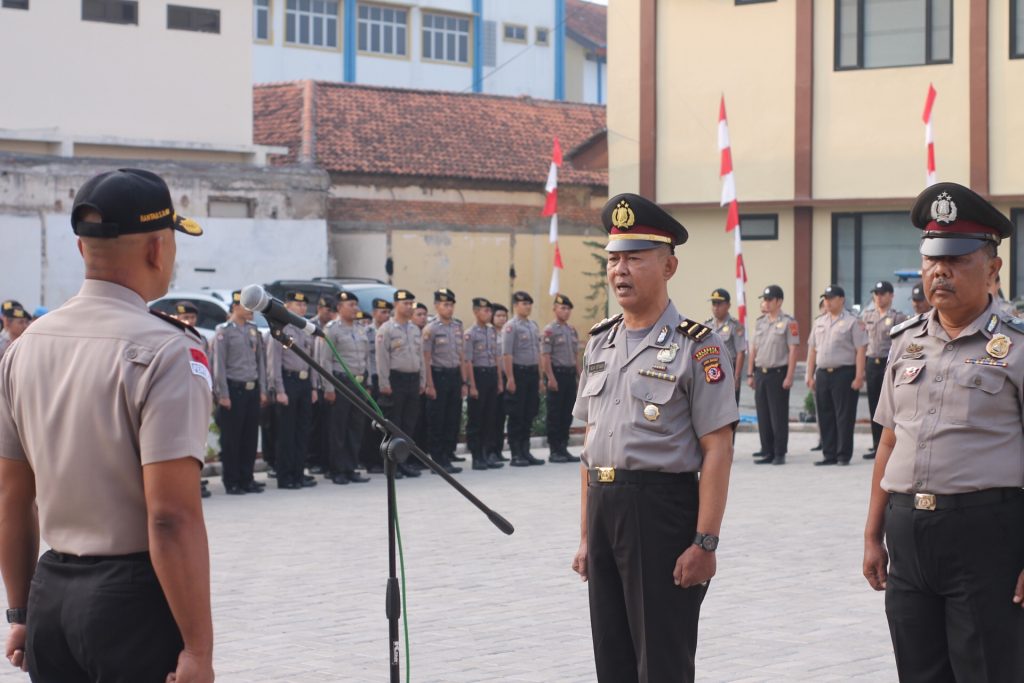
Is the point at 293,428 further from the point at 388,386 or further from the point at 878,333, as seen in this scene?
the point at 878,333

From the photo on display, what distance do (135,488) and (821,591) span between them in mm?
6440

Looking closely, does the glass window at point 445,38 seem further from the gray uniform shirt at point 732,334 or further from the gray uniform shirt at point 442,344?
the gray uniform shirt at point 442,344

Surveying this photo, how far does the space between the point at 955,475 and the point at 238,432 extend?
1095 centimetres

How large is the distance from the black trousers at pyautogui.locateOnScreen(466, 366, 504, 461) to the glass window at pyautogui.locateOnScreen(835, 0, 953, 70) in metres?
10.3

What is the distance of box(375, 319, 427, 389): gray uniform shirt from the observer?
1672 cm

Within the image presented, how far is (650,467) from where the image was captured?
5.11 m

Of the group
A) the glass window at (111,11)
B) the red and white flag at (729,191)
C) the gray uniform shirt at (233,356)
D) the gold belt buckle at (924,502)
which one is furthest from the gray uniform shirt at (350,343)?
the glass window at (111,11)

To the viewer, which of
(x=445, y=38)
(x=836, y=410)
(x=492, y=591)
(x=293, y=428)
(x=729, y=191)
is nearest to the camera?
(x=492, y=591)

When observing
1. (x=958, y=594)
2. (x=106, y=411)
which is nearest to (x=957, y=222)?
(x=958, y=594)

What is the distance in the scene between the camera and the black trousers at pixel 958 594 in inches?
186

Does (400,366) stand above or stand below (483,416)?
above

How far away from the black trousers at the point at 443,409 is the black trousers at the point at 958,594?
1268 cm

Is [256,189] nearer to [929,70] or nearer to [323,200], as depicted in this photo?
[323,200]

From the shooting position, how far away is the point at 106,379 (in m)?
3.51
